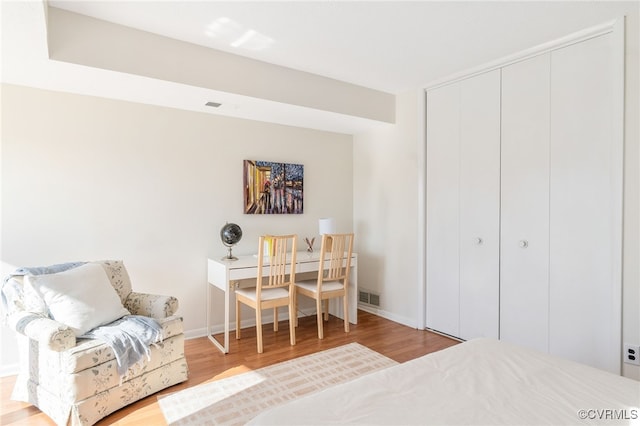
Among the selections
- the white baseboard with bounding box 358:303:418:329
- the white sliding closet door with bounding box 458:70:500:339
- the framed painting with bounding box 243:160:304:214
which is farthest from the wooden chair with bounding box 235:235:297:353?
the white sliding closet door with bounding box 458:70:500:339

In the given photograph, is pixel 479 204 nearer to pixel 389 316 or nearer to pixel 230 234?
pixel 389 316

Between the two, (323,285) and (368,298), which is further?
(368,298)

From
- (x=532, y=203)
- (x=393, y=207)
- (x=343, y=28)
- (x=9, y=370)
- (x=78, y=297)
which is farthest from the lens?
(x=393, y=207)

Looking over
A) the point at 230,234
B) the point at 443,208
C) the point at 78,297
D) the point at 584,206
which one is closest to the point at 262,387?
the point at 78,297

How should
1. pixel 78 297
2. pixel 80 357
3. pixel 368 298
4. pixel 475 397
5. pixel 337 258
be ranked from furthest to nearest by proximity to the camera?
1. pixel 368 298
2. pixel 337 258
3. pixel 78 297
4. pixel 80 357
5. pixel 475 397

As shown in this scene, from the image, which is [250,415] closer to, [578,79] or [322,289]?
[322,289]

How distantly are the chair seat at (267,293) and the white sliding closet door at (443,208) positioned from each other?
1468 millimetres

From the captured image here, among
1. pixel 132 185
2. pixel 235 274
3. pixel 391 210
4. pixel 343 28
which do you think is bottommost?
pixel 235 274

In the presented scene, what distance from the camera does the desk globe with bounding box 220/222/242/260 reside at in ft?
11.4

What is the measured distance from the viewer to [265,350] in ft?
10.6

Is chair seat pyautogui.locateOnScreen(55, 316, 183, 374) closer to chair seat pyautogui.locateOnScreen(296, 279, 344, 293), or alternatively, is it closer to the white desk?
the white desk

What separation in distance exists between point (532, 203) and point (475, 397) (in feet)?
6.99

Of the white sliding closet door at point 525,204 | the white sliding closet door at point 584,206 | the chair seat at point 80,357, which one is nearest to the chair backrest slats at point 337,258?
the white sliding closet door at point 525,204

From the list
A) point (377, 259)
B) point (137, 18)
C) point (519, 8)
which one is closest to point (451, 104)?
point (519, 8)
